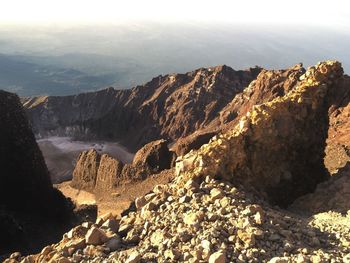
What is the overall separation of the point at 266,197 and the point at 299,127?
10.7ft

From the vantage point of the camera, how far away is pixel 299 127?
1677 cm

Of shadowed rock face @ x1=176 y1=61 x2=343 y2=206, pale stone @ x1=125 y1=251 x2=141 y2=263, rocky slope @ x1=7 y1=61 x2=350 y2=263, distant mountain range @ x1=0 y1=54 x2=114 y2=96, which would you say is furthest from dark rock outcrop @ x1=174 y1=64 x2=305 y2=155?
distant mountain range @ x1=0 y1=54 x2=114 y2=96

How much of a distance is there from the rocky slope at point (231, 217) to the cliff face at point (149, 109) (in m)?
49.6

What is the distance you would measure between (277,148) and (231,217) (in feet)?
20.2

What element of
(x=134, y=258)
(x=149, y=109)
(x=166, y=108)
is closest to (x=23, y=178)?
(x=134, y=258)

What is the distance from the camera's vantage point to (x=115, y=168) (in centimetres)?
4050

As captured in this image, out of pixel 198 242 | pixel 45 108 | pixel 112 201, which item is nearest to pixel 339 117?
pixel 112 201

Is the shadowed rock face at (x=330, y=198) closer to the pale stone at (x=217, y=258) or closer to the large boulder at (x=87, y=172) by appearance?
the pale stone at (x=217, y=258)

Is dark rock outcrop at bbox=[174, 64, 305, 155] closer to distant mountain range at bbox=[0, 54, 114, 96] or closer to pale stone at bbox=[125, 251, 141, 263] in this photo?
pale stone at bbox=[125, 251, 141, 263]

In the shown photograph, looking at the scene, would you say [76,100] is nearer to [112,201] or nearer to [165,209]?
[112,201]

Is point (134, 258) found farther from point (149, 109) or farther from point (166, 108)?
point (149, 109)

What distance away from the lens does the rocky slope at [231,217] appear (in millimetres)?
9133

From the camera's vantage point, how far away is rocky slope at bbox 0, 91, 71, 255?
1105 inches

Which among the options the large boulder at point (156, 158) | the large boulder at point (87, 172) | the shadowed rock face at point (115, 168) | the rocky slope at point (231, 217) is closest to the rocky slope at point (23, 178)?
the shadowed rock face at point (115, 168)
